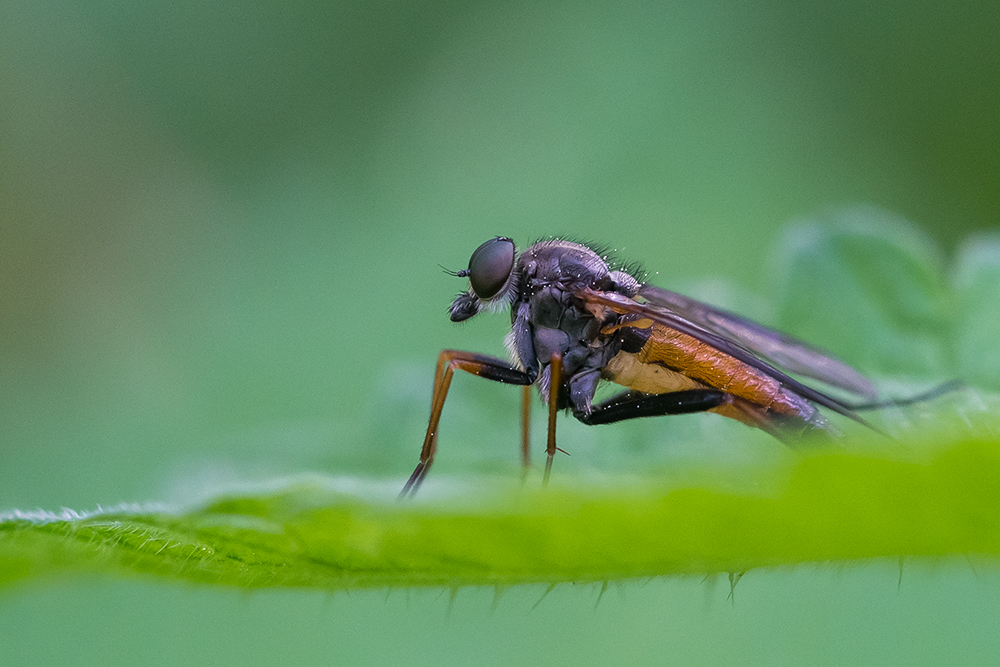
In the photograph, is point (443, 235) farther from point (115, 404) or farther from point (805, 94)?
point (805, 94)

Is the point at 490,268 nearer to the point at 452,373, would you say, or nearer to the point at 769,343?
the point at 452,373

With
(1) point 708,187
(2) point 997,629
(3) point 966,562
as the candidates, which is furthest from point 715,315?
(1) point 708,187

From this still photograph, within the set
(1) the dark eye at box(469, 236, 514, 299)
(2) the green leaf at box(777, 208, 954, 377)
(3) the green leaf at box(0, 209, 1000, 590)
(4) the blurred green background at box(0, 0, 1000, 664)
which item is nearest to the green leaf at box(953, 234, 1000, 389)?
(2) the green leaf at box(777, 208, 954, 377)

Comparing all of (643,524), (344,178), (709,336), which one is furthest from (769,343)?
(344,178)

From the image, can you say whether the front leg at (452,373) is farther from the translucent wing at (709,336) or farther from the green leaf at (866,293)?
the green leaf at (866,293)

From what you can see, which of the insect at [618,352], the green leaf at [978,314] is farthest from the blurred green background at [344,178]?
the green leaf at [978,314]

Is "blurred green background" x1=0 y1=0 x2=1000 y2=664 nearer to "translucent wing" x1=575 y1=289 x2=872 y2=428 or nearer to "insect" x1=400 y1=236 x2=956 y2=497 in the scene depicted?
"insect" x1=400 y1=236 x2=956 y2=497
